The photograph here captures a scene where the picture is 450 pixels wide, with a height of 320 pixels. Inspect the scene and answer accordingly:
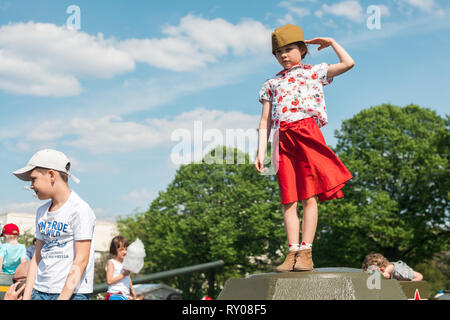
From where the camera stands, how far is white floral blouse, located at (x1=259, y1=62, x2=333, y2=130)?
206 inches

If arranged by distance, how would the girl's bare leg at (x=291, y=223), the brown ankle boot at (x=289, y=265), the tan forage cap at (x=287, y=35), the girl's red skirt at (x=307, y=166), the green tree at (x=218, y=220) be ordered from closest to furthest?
1. the brown ankle boot at (x=289, y=265)
2. the girl's red skirt at (x=307, y=166)
3. the girl's bare leg at (x=291, y=223)
4. the tan forage cap at (x=287, y=35)
5. the green tree at (x=218, y=220)

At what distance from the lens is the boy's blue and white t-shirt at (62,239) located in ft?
13.9

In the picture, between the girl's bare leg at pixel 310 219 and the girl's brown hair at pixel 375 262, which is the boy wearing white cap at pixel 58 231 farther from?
the girl's brown hair at pixel 375 262

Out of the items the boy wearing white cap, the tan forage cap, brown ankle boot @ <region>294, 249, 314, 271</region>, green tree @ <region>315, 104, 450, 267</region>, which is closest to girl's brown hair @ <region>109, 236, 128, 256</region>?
the boy wearing white cap

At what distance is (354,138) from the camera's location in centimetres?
3462

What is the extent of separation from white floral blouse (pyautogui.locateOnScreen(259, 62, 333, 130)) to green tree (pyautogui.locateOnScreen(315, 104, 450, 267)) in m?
27.3

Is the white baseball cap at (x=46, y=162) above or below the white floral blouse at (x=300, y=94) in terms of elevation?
below

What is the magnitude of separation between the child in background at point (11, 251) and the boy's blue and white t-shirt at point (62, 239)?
5.14 m

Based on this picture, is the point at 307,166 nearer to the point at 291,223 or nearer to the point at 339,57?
the point at 291,223

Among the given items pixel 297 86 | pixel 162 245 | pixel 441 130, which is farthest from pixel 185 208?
pixel 297 86

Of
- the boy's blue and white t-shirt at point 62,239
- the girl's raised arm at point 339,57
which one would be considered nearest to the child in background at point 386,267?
the girl's raised arm at point 339,57

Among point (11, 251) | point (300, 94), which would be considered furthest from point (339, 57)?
point (11, 251)

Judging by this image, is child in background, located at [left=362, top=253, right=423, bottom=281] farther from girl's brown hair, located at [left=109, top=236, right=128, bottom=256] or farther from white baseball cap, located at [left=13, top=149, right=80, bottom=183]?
white baseball cap, located at [left=13, top=149, right=80, bottom=183]

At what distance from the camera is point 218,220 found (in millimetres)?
38281
